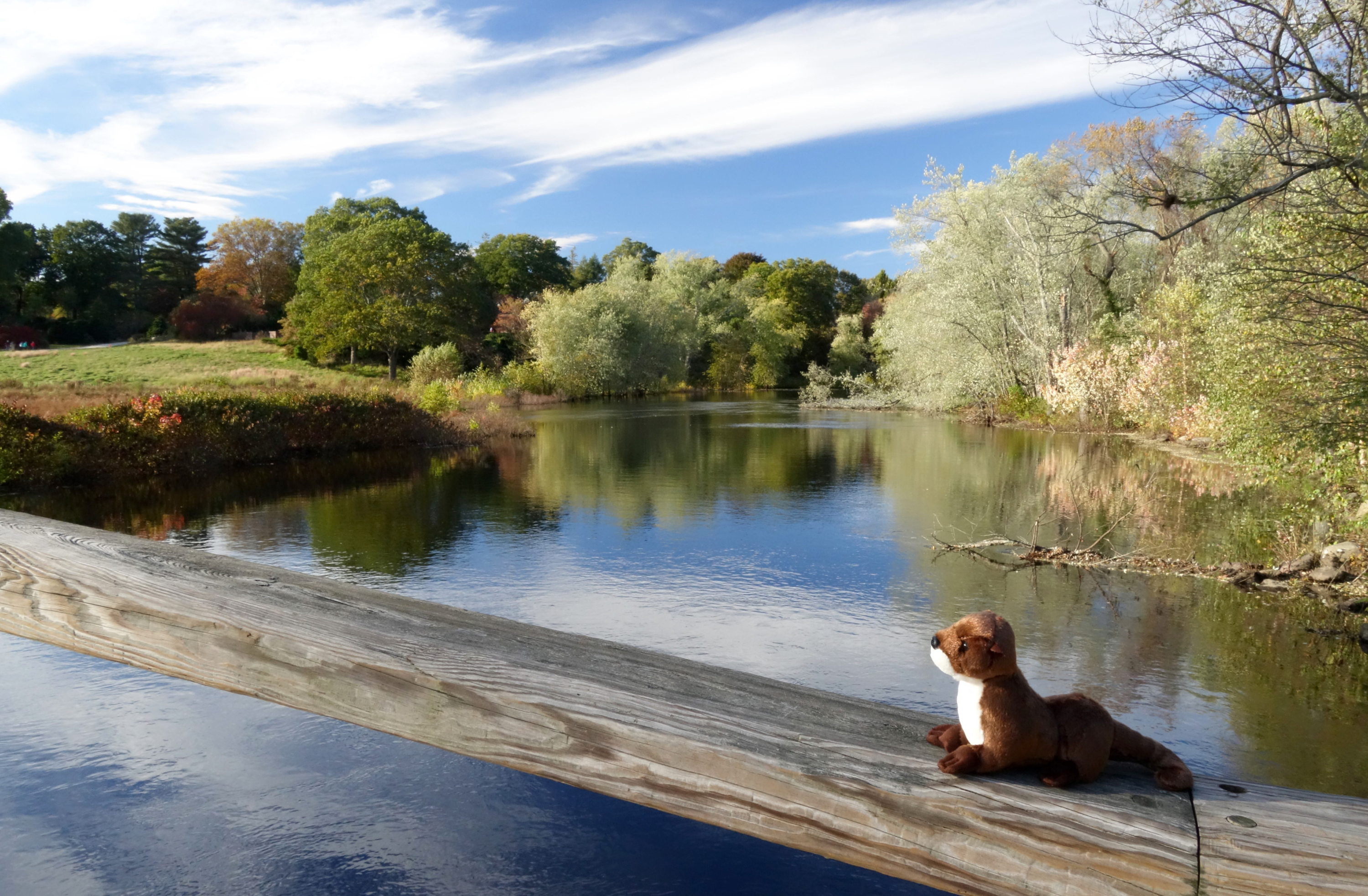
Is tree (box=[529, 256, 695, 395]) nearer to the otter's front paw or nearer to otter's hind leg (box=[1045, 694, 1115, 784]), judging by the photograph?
otter's hind leg (box=[1045, 694, 1115, 784])

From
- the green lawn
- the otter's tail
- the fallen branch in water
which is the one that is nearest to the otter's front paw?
the otter's tail

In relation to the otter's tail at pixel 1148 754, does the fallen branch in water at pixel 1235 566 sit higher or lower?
lower

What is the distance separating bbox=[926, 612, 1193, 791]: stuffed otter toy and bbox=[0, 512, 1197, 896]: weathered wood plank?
0.11ft

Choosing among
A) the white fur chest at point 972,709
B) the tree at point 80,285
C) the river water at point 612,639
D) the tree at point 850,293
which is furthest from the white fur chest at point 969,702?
the tree at point 850,293

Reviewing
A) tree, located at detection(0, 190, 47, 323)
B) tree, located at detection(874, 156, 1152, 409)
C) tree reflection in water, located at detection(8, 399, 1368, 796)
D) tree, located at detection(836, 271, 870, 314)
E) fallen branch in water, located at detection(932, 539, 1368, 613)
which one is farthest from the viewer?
tree, located at detection(836, 271, 870, 314)

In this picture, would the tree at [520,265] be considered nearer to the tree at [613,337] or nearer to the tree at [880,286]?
the tree at [613,337]

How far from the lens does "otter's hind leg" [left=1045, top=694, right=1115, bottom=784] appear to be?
135 cm

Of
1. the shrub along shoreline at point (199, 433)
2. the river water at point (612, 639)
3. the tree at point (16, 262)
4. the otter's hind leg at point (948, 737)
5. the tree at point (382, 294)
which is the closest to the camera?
the otter's hind leg at point (948, 737)

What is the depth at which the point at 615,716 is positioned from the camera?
143cm

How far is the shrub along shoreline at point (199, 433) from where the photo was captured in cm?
1302

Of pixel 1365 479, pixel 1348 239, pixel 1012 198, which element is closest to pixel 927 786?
pixel 1348 239

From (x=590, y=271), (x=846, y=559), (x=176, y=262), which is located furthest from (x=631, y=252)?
(x=846, y=559)

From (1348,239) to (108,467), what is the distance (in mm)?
15971

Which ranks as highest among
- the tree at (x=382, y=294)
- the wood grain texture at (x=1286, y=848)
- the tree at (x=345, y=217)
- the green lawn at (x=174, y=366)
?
the tree at (x=345, y=217)
